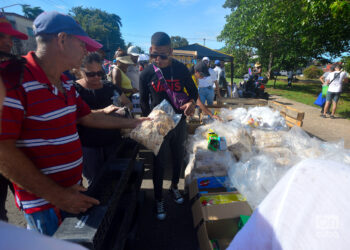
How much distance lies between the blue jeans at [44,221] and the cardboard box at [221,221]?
4.01ft

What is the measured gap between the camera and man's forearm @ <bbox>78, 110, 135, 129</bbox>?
1527mm

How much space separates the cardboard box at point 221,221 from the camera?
172 centimetres

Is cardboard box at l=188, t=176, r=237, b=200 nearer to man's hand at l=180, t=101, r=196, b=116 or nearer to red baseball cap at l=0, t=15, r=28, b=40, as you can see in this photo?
man's hand at l=180, t=101, r=196, b=116

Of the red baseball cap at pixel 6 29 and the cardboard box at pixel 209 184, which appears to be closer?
Result: the red baseball cap at pixel 6 29

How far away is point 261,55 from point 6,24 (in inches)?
855

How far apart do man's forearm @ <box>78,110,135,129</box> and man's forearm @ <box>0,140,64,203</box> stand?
0.68 metres

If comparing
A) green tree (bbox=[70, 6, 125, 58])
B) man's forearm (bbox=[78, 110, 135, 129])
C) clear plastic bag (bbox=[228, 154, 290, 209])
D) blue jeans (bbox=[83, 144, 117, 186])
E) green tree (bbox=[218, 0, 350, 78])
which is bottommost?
clear plastic bag (bbox=[228, 154, 290, 209])

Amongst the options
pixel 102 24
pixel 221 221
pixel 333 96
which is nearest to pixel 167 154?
pixel 221 221

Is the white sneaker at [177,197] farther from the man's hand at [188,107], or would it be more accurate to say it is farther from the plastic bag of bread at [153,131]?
the man's hand at [188,107]

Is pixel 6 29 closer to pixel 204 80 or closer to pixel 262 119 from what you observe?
pixel 262 119

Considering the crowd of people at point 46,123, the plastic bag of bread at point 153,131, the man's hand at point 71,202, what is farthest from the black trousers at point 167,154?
the man's hand at point 71,202

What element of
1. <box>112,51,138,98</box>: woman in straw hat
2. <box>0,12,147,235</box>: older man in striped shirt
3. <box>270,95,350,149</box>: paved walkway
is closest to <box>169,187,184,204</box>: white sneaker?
<box>0,12,147,235</box>: older man in striped shirt

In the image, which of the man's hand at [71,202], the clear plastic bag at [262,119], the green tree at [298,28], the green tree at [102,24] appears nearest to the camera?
the man's hand at [71,202]

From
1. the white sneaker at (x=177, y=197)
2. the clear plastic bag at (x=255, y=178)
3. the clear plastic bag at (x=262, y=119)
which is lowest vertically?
the white sneaker at (x=177, y=197)
